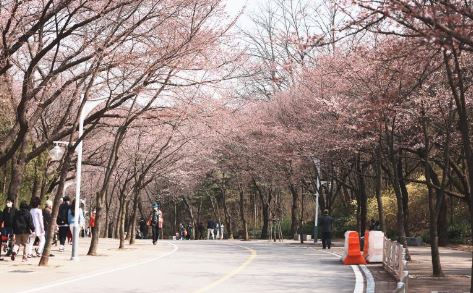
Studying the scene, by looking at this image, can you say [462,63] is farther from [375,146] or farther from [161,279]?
[161,279]

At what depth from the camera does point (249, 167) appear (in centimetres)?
5088

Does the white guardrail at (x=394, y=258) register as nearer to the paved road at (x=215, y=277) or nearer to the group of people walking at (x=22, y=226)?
the paved road at (x=215, y=277)

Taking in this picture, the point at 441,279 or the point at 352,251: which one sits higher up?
the point at 352,251

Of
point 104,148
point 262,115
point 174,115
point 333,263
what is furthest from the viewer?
point 262,115

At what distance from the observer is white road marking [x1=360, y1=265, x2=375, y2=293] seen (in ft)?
43.8

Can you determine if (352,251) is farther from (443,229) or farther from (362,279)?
(443,229)

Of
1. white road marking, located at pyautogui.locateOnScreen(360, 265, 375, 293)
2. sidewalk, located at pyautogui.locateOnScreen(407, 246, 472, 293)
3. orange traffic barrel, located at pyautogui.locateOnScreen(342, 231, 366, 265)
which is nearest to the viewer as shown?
white road marking, located at pyautogui.locateOnScreen(360, 265, 375, 293)

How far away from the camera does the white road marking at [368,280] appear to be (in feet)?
43.8

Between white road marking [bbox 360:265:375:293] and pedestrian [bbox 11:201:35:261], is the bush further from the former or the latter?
pedestrian [bbox 11:201:35:261]

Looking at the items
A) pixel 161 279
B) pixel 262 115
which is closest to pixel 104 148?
pixel 262 115

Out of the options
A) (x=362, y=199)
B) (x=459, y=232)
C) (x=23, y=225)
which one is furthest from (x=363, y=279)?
(x=459, y=232)

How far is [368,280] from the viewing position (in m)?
15.3

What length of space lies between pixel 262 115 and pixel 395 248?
2986 centimetres

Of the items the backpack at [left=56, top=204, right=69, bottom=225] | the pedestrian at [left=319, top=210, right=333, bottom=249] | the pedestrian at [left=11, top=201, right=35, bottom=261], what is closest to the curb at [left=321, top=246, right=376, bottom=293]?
the pedestrian at [left=11, top=201, right=35, bottom=261]
